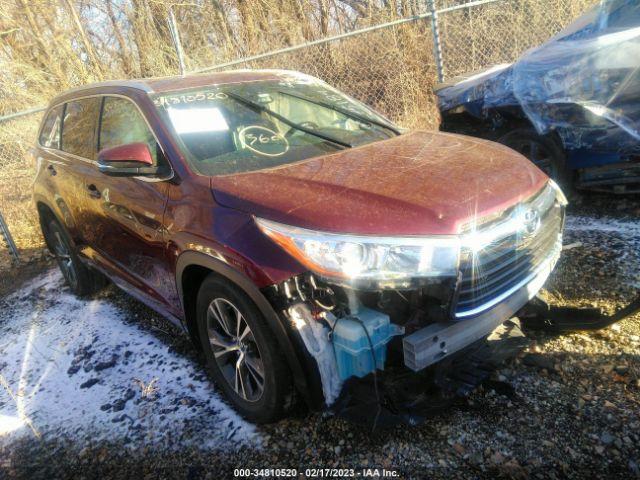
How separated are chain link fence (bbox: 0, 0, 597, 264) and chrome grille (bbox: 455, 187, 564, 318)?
17.7ft

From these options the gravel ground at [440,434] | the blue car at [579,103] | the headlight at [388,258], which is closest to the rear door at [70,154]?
the gravel ground at [440,434]

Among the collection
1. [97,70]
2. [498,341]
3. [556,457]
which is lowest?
[556,457]

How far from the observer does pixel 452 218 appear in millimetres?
2008

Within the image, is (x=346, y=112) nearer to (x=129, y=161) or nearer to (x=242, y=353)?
(x=129, y=161)

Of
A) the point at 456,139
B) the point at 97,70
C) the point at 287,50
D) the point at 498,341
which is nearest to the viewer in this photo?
the point at 498,341

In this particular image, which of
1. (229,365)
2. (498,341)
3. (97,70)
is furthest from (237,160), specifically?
(97,70)

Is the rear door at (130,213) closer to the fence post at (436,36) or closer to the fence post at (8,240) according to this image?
the fence post at (8,240)

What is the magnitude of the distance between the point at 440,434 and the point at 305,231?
1196mm

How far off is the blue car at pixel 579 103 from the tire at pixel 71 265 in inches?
163

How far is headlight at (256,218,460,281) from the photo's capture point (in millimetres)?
1948

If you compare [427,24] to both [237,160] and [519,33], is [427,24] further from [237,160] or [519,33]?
[237,160]

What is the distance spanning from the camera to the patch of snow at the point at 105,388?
2.66 meters

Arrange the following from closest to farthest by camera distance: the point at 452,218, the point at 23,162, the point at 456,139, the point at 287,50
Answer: the point at 452,218 < the point at 456,139 < the point at 287,50 < the point at 23,162

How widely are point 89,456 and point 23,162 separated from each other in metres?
6.94
